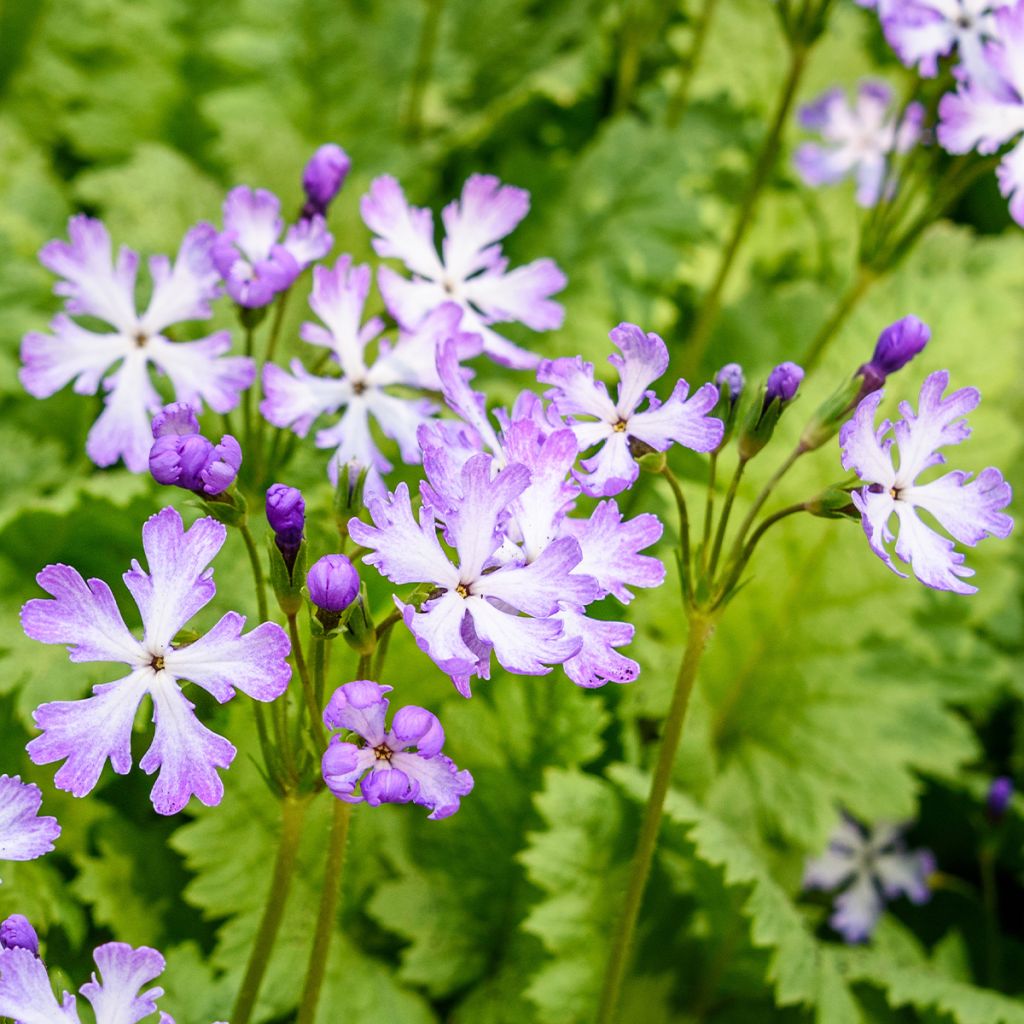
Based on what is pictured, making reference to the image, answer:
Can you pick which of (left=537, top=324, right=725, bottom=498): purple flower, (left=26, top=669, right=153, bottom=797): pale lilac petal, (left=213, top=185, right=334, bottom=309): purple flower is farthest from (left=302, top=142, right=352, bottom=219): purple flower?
(left=26, top=669, right=153, bottom=797): pale lilac petal

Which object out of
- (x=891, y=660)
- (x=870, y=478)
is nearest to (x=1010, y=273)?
(x=891, y=660)

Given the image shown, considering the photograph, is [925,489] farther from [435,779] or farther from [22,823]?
[22,823]

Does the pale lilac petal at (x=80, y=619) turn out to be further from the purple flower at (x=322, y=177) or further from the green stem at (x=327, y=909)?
the purple flower at (x=322, y=177)

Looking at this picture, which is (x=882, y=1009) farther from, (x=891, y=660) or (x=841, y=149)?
(x=841, y=149)

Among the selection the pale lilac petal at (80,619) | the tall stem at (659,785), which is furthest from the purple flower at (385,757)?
the tall stem at (659,785)

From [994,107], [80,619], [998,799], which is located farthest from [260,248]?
[998,799]

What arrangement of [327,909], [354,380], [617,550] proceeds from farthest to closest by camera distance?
[354,380]
[327,909]
[617,550]

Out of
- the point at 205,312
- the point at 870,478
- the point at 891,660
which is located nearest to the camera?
the point at 870,478
